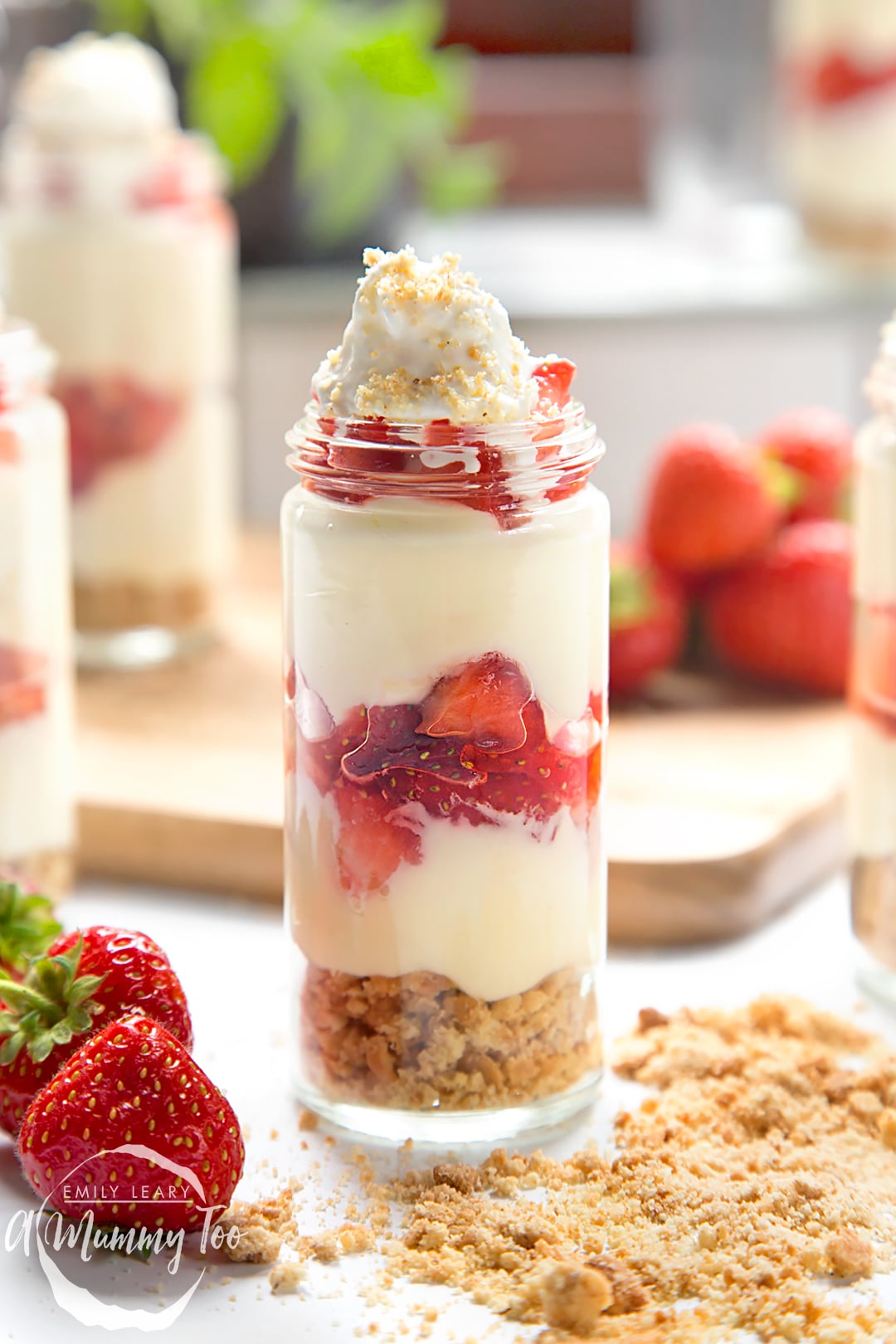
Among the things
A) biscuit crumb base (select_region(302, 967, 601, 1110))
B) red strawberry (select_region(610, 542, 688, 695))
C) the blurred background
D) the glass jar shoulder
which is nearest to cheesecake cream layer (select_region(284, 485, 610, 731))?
the glass jar shoulder

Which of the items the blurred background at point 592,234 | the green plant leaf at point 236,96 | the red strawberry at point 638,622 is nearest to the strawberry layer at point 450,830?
the red strawberry at point 638,622

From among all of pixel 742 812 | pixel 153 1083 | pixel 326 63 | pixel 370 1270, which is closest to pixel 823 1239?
pixel 370 1270

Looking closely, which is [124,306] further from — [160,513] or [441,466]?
[441,466]

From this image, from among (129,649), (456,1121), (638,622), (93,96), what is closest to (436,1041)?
(456,1121)

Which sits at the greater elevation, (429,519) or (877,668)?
(429,519)

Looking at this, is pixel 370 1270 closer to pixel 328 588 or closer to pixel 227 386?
pixel 328 588
